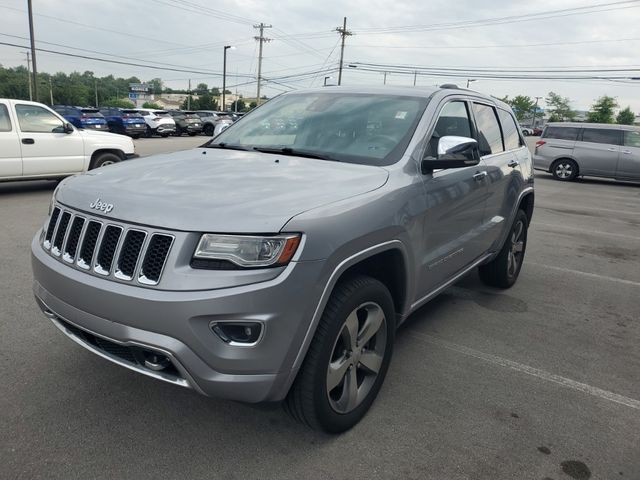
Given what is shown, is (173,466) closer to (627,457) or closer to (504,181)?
(627,457)

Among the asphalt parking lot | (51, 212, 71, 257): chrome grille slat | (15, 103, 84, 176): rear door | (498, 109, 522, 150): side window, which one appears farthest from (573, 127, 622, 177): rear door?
(51, 212, 71, 257): chrome grille slat

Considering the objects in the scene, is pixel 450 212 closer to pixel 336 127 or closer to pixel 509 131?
pixel 336 127

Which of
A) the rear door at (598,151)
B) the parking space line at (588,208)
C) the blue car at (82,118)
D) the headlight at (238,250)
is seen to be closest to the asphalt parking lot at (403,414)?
the headlight at (238,250)

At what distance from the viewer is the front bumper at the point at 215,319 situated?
2.07m

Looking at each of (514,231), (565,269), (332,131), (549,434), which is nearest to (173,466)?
(549,434)

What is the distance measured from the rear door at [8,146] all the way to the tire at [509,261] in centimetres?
785

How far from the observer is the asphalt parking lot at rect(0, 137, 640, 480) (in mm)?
2467

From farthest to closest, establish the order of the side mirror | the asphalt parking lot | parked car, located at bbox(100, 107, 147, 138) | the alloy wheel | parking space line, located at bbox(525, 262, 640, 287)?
parked car, located at bbox(100, 107, 147, 138) → parking space line, located at bbox(525, 262, 640, 287) → the side mirror → the alloy wheel → the asphalt parking lot

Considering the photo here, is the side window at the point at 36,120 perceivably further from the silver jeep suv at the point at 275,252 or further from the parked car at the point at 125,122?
the parked car at the point at 125,122

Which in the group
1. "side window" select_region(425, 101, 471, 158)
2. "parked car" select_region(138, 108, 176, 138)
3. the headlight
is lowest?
"parked car" select_region(138, 108, 176, 138)

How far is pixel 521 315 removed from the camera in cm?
461

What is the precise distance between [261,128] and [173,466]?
237 cm

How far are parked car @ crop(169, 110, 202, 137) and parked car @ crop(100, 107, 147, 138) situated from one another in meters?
3.81

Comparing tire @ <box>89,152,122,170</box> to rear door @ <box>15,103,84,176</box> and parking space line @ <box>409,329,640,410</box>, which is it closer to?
rear door @ <box>15,103,84,176</box>
